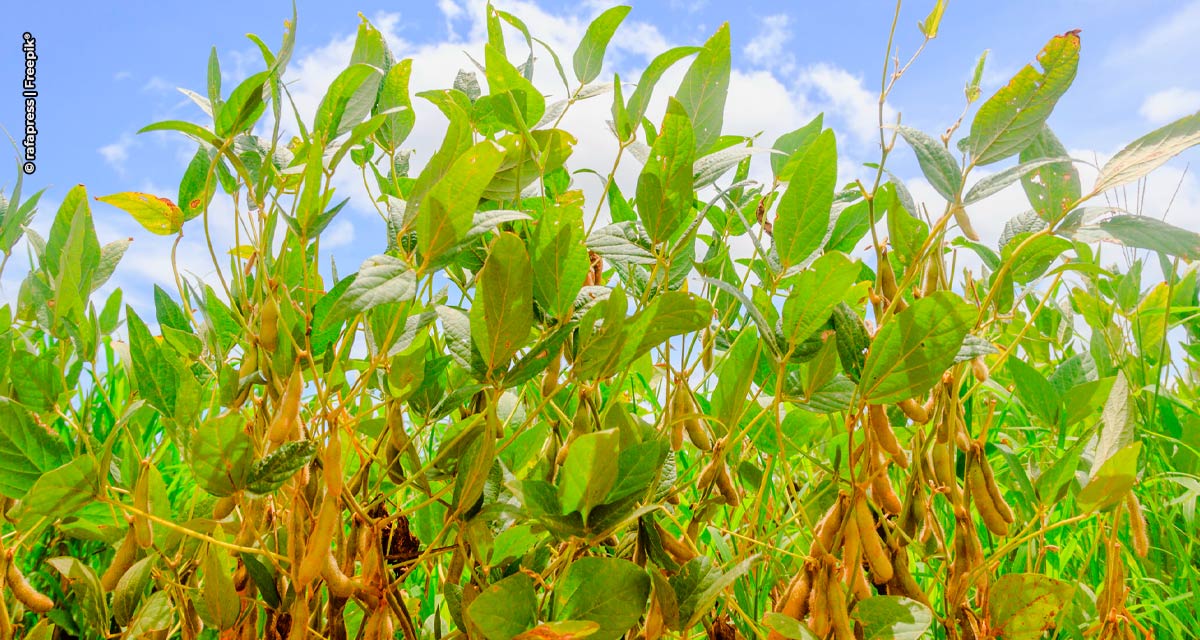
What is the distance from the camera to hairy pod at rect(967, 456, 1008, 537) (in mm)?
642

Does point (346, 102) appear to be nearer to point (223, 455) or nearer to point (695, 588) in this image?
→ point (223, 455)

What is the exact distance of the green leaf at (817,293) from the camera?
1.73ft

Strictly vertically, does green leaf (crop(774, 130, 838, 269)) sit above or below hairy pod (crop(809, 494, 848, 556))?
above

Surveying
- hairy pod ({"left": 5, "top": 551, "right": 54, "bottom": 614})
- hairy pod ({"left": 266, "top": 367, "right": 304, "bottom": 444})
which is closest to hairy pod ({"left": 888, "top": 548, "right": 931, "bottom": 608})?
hairy pod ({"left": 266, "top": 367, "right": 304, "bottom": 444})

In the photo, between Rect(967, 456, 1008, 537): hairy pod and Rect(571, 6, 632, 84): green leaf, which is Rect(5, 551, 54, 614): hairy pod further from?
Rect(967, 456, 1008, 537): hairy pod

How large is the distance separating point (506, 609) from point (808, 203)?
0.33 meters

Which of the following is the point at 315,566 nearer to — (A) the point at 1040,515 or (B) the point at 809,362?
(B) the point at 809,362

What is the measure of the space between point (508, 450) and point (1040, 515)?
44 cm

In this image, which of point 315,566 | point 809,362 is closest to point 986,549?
point 809,362

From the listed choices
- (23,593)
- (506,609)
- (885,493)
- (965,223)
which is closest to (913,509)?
(885,493)

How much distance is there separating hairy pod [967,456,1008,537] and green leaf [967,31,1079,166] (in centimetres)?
23

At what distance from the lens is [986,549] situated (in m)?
1.09

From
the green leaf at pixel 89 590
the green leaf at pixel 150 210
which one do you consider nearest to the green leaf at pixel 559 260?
the green leaf at pixel 150 210

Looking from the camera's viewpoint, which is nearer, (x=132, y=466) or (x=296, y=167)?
(x=296, y=167)
